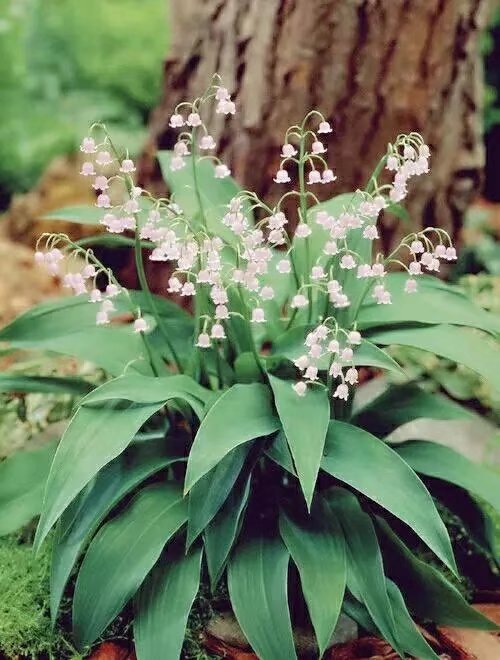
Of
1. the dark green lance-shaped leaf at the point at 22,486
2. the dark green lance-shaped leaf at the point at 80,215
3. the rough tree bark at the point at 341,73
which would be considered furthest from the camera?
the rough tree bark at the point at 341,73

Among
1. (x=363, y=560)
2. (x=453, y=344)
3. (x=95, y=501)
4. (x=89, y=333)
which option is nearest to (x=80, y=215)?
(x=89, y=333)

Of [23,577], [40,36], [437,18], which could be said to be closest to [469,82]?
[437,18]

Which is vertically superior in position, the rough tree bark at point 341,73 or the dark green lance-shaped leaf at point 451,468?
the rough tree bark at point 341,73

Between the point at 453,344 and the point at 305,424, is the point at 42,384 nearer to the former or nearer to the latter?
the point at 305,424

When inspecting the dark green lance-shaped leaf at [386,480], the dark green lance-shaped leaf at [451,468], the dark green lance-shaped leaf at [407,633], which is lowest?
the dark green lance-shaped leaf at [407,633]

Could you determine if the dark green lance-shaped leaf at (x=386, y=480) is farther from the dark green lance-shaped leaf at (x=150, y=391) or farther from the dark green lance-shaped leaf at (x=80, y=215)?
the dark green lance-shaped leaf at (x=80, y=215)

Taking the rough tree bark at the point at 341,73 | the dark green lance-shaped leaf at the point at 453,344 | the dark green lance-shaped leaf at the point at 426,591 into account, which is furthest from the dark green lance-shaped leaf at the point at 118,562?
the rough tree bark at the point at 341,73

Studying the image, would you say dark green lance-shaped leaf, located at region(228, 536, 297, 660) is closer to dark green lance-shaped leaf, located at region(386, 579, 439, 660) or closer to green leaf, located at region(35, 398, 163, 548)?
dark green lance-shaped leaf, located at region(386, 579, 439, 660)
